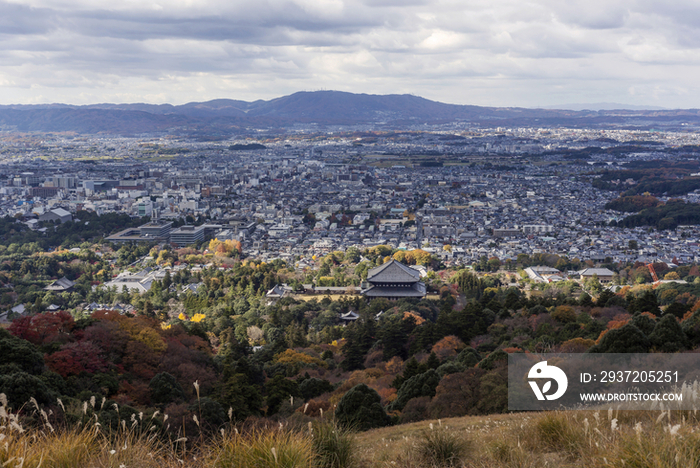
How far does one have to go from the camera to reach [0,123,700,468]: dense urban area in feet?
15.1

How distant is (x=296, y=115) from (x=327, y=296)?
5509 inches

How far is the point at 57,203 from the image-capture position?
36.6 m

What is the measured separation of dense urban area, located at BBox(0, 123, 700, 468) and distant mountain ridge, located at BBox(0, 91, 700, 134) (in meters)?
66.1

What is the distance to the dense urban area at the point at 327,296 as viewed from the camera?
459 cm

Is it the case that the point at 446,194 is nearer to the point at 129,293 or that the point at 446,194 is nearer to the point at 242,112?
the point at 129,293

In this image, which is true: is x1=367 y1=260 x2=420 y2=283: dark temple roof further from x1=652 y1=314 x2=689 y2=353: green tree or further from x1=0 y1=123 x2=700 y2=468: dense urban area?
x1=652 y1=314 x2=689 y2=353: green tree

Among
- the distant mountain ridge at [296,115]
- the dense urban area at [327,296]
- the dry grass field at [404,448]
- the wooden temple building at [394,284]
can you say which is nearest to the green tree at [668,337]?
the dense urban area at [327,296]

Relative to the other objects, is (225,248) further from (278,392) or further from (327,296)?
(278,392)

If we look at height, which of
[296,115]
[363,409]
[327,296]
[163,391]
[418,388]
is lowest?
[327,296]

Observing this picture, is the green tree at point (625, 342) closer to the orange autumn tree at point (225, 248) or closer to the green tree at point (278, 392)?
the green tree at point (278, 392)

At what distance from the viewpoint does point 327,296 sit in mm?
17734

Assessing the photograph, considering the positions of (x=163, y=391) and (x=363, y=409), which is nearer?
(x=363, y=409)

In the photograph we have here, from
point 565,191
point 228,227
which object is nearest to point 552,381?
point 228,227

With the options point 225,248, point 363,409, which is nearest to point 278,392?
point 363,409
